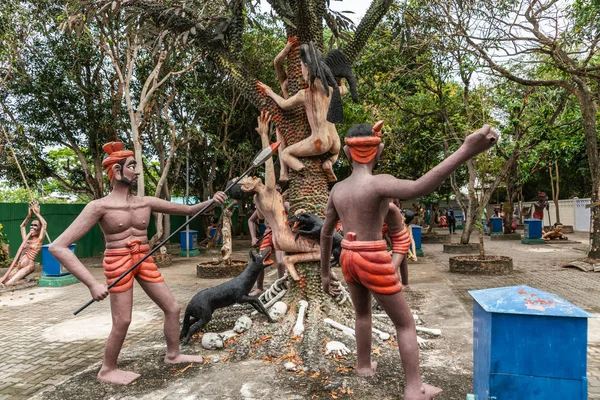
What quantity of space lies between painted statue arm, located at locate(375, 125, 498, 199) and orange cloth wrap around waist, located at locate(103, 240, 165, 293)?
2302mm

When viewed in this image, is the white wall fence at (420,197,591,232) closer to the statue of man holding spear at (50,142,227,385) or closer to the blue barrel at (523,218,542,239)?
the blue barrel at (523,218,542,239)

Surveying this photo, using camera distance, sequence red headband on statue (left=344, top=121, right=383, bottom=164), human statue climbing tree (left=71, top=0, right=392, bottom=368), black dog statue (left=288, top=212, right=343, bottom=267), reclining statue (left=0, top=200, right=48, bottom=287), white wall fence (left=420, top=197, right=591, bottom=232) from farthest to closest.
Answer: white wall fence (left=420, top=197, right=591, bottom=232) → reclining statue (left=0, top=200, right=48, bottom=287) → human statue climbing tree (left=71, top=0, right=392, bottom=368) → black dog statue (left=288, top=212, right=343, bottom=267) → red headband on statue (left=344, top=121, right=383, bottom=164)

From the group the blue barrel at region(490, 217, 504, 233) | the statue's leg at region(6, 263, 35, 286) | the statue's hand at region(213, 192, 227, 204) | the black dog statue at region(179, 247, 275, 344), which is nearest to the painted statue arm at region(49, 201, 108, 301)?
the statue's hand at region(213, 192, 227, 204)

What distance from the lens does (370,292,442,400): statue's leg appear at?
10.6 feet

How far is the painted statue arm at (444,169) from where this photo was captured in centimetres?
263

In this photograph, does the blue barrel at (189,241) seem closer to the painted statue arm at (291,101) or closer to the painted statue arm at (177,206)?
the painted statue arm at (291,101)

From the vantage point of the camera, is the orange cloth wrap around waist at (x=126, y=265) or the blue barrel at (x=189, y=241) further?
the blue barrel at (x=189, y=241)

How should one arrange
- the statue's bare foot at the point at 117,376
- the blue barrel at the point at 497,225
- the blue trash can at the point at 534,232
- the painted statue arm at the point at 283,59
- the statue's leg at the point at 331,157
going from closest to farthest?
the statue's bare foot at the point at 117,376
the statue's leg at the point at 331,157
the painted statue arm at the point at 283,59
the blue trash can at the point at 534,232
the blue barrel at the point at 497,225

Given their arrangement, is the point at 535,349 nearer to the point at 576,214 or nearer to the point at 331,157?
the point at 331,157

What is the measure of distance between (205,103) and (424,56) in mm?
6991

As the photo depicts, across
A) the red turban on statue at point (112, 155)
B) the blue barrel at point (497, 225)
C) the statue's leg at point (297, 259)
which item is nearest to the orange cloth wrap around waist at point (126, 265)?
the red turban on statue at point (112, 155)

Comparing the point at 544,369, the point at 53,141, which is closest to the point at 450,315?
the point at 544,369

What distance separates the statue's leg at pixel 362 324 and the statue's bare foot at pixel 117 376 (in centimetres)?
201

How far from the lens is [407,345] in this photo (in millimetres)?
3244
